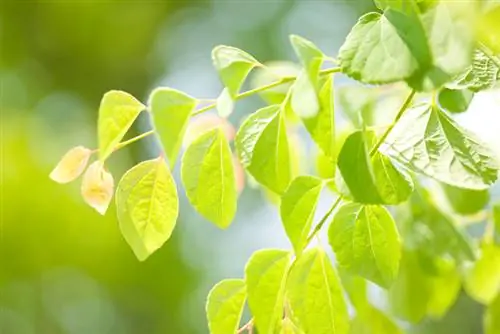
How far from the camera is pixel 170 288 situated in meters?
2.24

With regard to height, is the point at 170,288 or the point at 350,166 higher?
the point at 350,166

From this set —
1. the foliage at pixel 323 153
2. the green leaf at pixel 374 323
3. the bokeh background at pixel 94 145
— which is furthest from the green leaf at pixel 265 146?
the bokeh background at pixel 94 145

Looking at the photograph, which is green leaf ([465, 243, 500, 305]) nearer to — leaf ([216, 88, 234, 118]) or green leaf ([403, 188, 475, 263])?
green leaf ([403, 188, 475, 263])

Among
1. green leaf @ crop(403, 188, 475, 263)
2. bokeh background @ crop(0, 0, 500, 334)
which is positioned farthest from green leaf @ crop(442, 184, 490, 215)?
bokeh background @ crop(0, 0, 500, 334)

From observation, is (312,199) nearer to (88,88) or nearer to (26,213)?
(26,213)

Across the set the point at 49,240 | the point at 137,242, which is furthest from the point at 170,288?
the point at 137,242

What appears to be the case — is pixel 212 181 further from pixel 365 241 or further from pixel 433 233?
pixel 433 233

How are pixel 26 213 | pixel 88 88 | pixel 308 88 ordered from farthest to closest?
pixel 88 88
pixel 26 213
pixel 308 88

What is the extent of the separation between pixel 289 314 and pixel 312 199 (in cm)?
4

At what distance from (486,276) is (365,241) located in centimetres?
17

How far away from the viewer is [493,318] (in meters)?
0.40

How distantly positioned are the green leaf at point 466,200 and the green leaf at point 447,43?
23 centimetres

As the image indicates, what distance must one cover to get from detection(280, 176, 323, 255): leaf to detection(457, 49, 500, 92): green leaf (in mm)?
61

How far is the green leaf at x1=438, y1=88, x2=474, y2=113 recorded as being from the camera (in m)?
0.29
